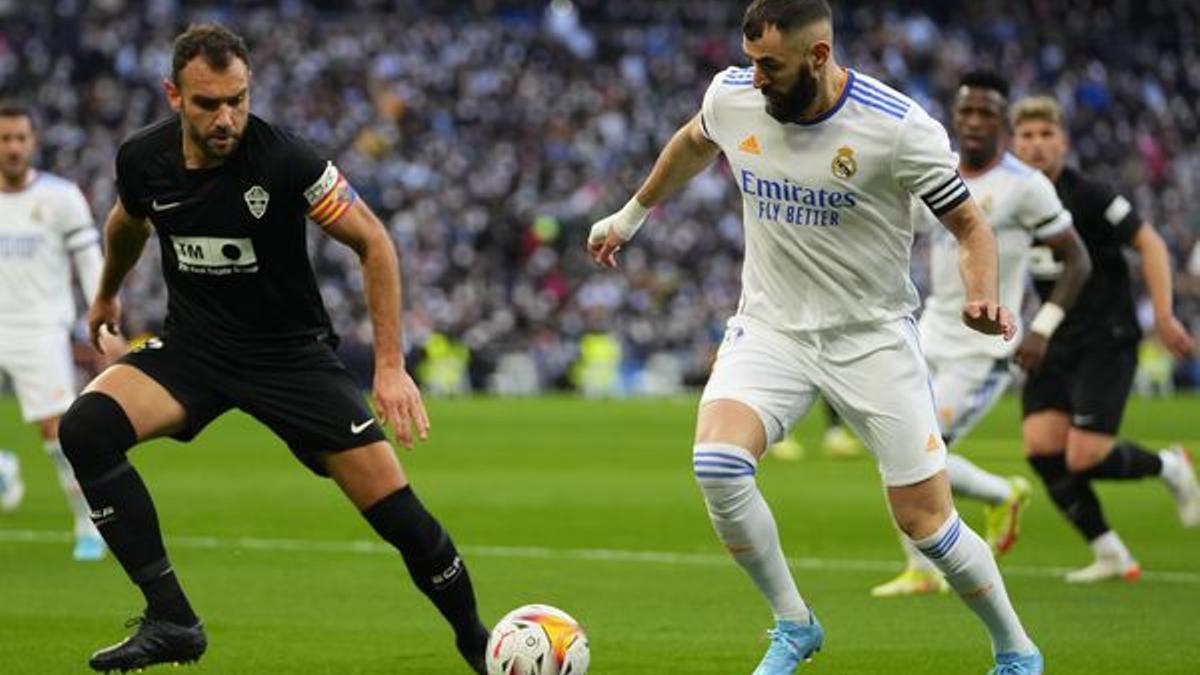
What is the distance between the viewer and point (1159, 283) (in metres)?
12.3

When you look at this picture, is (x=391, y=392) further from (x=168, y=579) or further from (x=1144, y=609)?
(x=1144, y=609)

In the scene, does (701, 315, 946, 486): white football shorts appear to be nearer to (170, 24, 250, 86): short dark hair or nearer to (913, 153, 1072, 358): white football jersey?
(170, 24, 250, 86): short dark hair

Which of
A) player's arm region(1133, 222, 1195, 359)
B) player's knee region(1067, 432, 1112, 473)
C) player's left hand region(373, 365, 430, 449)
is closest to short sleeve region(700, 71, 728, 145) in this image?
player's left hand region(373, 365, 430, 449)

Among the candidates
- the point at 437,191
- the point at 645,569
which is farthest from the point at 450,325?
the point at 645,569

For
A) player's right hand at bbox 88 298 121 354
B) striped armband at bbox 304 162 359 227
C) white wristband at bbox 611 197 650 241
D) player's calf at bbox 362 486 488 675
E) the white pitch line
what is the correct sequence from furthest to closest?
the white pitch line → player's right hand at bbox 88 298 121 354 → white wristband at bbox 611 197 650 241 → player's calf at bbox 362 486 488 675 → striped armband at bbox 304 162 359 227

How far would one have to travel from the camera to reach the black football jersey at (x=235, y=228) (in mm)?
7949

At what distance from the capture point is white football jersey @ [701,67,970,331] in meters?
7.79

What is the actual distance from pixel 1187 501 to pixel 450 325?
1123 inches

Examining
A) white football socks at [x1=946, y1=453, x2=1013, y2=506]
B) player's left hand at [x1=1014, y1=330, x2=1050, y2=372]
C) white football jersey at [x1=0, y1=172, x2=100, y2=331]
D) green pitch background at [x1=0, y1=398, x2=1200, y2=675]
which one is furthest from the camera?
white football jersey at [x1=0, y1=172, x2=100, y2=331]

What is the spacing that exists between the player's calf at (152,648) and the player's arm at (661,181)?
217 cm

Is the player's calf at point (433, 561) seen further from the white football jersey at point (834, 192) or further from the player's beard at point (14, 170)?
the player's beard at point (14, 170)

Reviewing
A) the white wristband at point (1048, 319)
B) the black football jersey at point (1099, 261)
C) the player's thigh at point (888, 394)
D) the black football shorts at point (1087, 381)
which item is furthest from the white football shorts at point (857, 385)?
the black football shorts at point (1087, 381)

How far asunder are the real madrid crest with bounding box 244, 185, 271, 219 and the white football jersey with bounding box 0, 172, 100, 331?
5.87 metres

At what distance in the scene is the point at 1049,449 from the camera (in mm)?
12453
